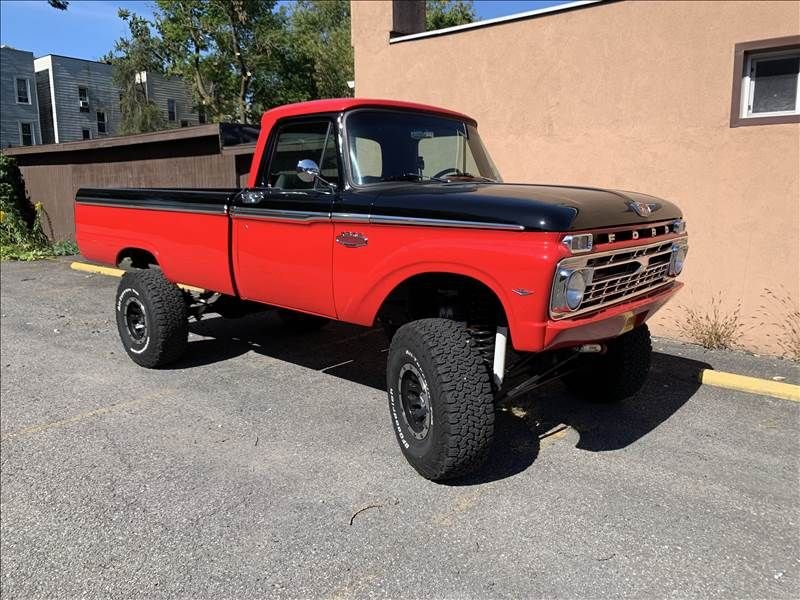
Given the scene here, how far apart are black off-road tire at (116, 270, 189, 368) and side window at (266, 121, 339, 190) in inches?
58.4

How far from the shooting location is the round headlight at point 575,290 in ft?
10.2

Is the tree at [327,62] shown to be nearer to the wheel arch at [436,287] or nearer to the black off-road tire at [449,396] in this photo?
the wheel arch at [436,287]

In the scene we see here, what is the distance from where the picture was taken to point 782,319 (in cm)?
605

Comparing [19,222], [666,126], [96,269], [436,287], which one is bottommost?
[96,269]

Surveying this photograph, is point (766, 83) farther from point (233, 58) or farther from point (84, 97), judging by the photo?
point (84, 97)

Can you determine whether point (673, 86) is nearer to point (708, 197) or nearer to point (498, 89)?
point (708, 197)

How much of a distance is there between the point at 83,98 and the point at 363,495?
38.0 m

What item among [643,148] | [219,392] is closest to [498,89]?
[643,148]

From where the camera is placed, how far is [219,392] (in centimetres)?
523

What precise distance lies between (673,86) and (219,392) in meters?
5.28

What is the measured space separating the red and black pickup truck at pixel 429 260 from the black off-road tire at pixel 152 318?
0.02 m

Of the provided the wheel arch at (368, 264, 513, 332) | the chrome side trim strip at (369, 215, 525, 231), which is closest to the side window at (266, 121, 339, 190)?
the chrome side trim strip at (369, 215, 525, 231)

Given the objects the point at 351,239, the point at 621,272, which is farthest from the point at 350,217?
the point at 621,272

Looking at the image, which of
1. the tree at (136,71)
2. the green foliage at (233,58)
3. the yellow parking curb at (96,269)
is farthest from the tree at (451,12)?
the yellow parking curb at (96,269)
